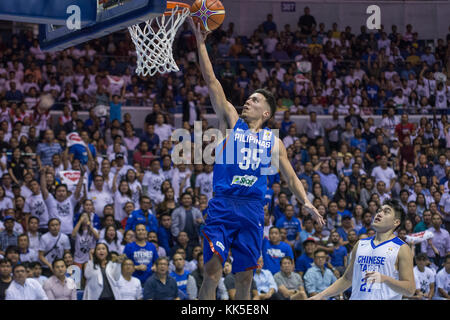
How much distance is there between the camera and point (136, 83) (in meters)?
16.3

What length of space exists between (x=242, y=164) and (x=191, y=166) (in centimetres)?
729

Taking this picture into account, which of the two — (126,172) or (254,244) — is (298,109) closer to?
(126,172)

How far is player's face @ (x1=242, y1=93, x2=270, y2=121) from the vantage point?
5730 mm

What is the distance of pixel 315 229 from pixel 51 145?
499 cm

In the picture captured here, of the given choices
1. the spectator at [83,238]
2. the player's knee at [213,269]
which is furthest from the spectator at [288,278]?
the player's knee at [213,269]

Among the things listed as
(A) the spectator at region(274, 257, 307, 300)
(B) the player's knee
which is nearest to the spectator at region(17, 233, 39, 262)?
(A) the spectator at region(274, 257, 307, 300)

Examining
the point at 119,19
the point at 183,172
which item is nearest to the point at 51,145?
the point at 183,172

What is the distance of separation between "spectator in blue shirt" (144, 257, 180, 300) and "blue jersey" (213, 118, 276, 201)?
175 inches

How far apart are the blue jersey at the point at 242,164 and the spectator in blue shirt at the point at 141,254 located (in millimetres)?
4978

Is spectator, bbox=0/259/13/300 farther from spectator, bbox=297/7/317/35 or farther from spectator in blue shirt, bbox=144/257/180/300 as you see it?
spectator, bbox=297/7/317/35

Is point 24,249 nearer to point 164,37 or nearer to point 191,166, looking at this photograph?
point 191,166

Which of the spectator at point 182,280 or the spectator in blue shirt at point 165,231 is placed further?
the spectator in blue shirt at point 165,231

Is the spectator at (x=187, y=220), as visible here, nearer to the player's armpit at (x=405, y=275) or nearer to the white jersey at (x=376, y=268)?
the white jersey at (x=376, y=268)

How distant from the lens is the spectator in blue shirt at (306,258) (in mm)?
10844
